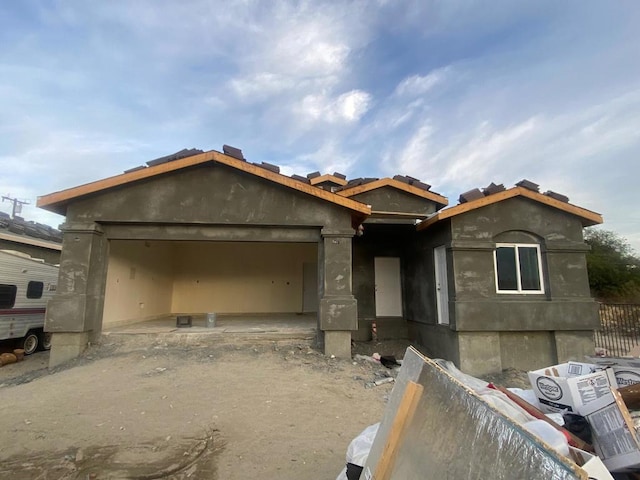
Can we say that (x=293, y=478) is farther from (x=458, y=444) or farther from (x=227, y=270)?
(x=227, y=270)

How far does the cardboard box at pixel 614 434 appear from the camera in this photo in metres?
2.00

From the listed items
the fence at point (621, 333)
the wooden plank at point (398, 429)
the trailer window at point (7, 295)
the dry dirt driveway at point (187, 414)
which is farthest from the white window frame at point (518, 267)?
the trailer window at point (7, 295)

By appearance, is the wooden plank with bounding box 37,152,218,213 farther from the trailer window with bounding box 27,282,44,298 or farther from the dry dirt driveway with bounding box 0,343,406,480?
the trailer window with bounding box 27,282,44,298

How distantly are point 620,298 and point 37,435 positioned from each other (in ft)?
90.6

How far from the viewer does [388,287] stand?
1135 centimetres

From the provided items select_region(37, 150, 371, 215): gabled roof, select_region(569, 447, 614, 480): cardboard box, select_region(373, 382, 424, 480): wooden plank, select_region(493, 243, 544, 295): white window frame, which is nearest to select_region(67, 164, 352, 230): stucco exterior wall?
select_region(37, 150, 371, 215): gabled roof

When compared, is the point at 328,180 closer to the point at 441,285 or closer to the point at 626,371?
the point at 441,285

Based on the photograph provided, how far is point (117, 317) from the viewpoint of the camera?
31.1 ft

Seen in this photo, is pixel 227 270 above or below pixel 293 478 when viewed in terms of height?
above

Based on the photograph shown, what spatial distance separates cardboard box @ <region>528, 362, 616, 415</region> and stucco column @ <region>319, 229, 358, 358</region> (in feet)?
16.4

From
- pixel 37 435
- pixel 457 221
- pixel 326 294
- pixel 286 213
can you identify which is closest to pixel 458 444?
pixel 37 435

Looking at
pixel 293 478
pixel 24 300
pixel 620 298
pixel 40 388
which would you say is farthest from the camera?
pixel 620 298

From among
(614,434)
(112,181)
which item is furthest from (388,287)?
(614,434)

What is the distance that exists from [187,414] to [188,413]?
0.04 metres
